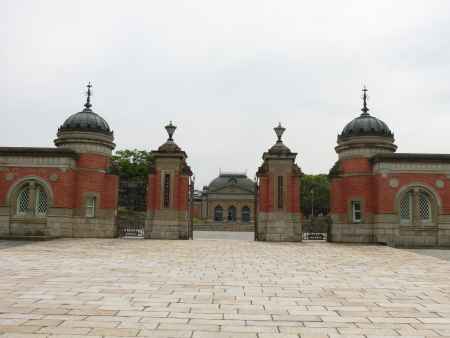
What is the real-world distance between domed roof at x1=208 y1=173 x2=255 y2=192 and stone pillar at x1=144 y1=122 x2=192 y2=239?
5805cm

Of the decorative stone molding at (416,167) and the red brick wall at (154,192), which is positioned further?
the red brick wall at (154,192)

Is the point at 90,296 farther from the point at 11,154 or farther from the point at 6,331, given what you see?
the point at 11,154

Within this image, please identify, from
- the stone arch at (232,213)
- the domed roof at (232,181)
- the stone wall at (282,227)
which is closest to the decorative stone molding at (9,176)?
the stone wall at (282,227)

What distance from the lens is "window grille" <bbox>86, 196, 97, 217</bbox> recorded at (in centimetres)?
2367

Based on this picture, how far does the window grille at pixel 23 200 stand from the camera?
22869 mm

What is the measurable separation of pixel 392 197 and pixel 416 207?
1.27m

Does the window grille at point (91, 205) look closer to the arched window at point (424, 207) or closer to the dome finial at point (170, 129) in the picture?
the dome finial at point (170, 129)

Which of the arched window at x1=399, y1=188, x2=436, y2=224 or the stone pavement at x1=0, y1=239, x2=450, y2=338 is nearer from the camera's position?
the stone pavement at x1=0, y1=239, x2=450, y2=338

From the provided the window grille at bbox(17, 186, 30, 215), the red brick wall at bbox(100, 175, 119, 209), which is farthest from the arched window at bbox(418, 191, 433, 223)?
the window grille at bbox(17, 186, 30, 215)

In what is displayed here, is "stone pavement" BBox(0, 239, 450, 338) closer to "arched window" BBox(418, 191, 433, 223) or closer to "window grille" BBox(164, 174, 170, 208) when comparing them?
"arched window" BBox(418, 191, 433, 223)

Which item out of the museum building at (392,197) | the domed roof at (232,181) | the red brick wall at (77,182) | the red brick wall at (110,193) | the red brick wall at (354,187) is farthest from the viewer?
the domed roof at (232,181)

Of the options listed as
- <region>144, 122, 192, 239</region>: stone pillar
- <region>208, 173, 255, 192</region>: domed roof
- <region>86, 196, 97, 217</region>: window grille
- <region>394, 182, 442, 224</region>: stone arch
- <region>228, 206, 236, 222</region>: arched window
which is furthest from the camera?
<region>208, 173, 255, 192</region>: domed roof

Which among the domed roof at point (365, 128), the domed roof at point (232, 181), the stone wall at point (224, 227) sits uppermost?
the domed roof at point (232, 181)

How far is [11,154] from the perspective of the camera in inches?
905
